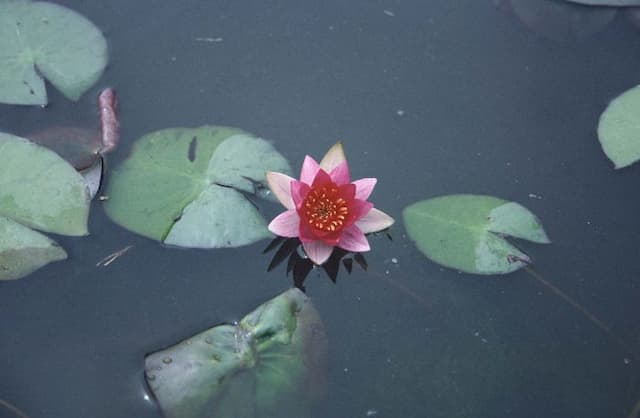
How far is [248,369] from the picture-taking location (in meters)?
2.13

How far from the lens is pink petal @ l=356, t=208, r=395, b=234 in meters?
2.39

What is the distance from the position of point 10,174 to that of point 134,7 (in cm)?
94

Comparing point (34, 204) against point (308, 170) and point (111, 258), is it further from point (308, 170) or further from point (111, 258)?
point (308, 170)

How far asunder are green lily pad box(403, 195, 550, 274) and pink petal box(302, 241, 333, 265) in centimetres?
30

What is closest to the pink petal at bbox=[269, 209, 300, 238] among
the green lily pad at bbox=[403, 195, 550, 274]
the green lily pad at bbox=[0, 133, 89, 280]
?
the green lily pad at bbox=[403, 195, 550, 274]

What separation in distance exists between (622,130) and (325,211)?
3.96ft

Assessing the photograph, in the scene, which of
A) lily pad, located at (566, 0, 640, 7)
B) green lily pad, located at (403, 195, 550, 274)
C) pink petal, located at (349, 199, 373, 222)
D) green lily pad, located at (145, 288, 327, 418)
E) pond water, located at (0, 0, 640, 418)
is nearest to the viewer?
green lily pad, located at (145, 288, 327, 418)

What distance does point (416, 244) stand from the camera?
2.46 metres

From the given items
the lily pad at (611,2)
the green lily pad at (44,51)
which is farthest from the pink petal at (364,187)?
the lily pad at (611,2)

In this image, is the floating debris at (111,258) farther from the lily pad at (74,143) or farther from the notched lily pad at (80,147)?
the lily pad at (74,143)

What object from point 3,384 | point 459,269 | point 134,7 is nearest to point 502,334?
point 459,269

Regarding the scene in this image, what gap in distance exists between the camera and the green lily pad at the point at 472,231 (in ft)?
7.98

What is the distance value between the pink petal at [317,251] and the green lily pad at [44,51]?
1.01 meters

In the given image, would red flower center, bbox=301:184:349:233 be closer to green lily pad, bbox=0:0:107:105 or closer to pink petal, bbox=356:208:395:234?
pink petal, bbox=356:208:395:234
